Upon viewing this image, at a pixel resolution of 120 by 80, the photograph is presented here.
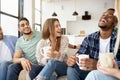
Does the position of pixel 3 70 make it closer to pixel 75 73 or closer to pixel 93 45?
pixel 75 73

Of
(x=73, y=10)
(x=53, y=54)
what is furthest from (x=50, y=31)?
(x=73, y=10)

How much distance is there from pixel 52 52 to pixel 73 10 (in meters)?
7.56

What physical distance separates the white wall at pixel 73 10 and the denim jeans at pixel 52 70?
7.13 m

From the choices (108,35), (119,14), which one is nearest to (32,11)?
(108,35)

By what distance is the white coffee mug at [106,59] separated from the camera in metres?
1.25

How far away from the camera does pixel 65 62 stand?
2219 millimetres

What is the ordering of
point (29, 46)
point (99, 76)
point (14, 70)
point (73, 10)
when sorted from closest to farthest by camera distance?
point (99, 76) < point (14, 70) < point (29, 46) < point (73, 10)

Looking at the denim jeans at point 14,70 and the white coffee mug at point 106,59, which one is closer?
the white coffee mug at point 106,59

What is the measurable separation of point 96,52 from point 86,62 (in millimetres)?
353

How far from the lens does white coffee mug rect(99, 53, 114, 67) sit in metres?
1.25

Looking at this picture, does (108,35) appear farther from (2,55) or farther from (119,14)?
(2,55)

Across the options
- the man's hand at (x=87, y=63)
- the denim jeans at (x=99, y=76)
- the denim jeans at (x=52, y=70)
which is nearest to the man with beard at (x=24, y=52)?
the denim jeans at (x=52, y=70)

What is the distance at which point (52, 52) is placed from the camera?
6.66 feet

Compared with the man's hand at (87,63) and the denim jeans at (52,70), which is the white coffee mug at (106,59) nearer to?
the man's hand at (87,63)
